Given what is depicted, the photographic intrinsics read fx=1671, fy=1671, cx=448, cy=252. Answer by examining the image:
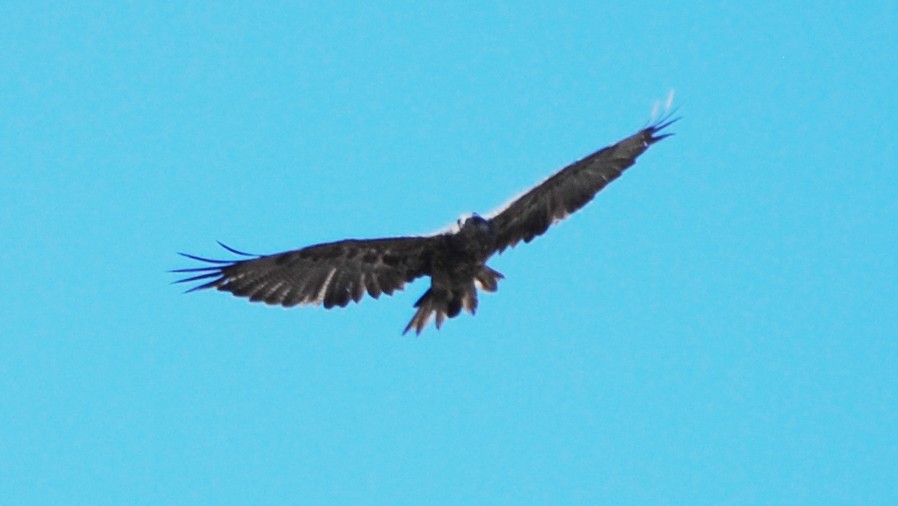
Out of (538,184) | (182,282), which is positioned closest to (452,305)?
(538,184)

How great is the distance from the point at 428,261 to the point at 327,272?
35.7 inches

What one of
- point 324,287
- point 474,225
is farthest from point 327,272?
point 474,225

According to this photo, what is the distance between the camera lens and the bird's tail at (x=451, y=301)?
14.3 meters

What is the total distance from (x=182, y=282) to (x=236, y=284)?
52cm

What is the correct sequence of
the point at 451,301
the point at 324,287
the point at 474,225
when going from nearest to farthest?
1. the point at 474,225
2. the point at 451,301
3. the point at 324,287

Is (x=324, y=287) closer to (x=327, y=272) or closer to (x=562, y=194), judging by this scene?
(x=327, y=272)

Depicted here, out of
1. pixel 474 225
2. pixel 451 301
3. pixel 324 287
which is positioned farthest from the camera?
pixel 324 287

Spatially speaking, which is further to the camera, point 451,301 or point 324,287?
point 324,287

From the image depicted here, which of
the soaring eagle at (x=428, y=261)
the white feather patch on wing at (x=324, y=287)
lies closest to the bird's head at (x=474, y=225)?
the soaring eagle at (x=428, y=261)

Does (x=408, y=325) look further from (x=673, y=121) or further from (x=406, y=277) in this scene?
(x=673, y=121)

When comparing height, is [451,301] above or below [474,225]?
below

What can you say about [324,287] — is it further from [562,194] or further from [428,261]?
[562,194]

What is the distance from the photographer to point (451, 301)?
14359mm

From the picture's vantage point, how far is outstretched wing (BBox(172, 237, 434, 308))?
1450 centimetres
